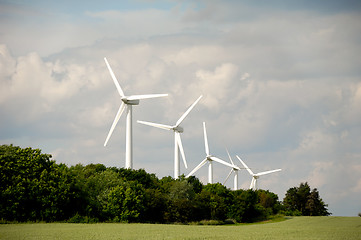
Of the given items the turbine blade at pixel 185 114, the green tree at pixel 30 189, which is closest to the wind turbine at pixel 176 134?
the turbine blade at pixel 185 114

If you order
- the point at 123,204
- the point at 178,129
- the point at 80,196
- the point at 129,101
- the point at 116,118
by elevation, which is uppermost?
the point at 129,101

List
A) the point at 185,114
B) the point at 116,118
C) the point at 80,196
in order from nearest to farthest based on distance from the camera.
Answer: the point at 80,196, the point at 116,118, the point at 185,114

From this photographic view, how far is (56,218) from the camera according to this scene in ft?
274

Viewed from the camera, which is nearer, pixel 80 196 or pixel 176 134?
pixel 80 196

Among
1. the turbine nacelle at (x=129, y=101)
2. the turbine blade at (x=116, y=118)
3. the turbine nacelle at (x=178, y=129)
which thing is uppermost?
the turbine nacelle at (x=129, y=101)

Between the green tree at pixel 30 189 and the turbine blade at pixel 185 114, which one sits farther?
the turbine blade at pixel 185 114

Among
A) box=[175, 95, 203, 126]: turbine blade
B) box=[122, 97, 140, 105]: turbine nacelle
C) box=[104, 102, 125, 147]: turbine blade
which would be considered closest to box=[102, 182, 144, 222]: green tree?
box=[104, 102, 125, 147]: turbine blade

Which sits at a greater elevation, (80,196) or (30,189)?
(30,189)

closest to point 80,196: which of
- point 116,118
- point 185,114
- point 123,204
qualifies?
point 123,204

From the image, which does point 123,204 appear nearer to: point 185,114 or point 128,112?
point 128,112

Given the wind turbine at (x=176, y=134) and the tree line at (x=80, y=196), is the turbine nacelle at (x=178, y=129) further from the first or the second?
the tree line at (x=80, y=196)

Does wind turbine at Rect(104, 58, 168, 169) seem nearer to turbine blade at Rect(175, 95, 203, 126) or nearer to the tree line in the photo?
the tree line

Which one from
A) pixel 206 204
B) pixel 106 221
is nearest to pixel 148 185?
pixel 206 204

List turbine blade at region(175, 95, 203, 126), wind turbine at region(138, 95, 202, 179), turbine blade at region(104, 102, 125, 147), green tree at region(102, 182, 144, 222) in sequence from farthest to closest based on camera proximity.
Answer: wind turbine at region(138, 95, 202, 179)
turbine blade at region(175, 95, 203, 126)
turbine blade at region(104, 102, 125, 147)
green tree at region(102, 182, 144, 222)
